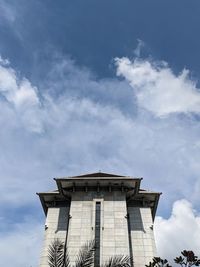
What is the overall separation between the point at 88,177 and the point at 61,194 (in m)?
3.24

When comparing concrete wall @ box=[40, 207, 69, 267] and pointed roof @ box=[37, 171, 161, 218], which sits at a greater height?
pointed roof @ box=[37, 171, 161, 218]

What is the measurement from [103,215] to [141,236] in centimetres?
391

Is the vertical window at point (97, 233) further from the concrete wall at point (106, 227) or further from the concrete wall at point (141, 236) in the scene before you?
the concrete wall at point (141, 236)

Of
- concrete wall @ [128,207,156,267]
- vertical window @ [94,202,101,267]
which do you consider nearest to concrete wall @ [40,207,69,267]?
vertical window @ [94,202,101,267]

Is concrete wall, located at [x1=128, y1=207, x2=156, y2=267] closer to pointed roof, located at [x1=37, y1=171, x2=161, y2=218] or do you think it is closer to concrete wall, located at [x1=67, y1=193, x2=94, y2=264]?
pointed roof, located at [x1=37, y1=171, x2=161, y2=218]

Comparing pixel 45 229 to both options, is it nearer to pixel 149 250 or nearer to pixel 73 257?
pixel 73 257

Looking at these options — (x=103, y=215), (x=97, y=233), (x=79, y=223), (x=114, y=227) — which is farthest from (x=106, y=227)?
(x=79, y=223)

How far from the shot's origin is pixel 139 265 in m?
25.9

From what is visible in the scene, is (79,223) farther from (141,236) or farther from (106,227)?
(141,236)

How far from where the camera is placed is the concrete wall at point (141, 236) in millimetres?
26384

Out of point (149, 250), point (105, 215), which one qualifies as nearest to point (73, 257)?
point (105, 215)

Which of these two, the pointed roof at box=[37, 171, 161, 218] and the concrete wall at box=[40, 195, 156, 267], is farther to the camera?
the pointed roof at box=[37, 171, 161, 218]

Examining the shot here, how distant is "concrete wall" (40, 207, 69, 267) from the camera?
27.3 metres

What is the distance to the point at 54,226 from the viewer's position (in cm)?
2881
